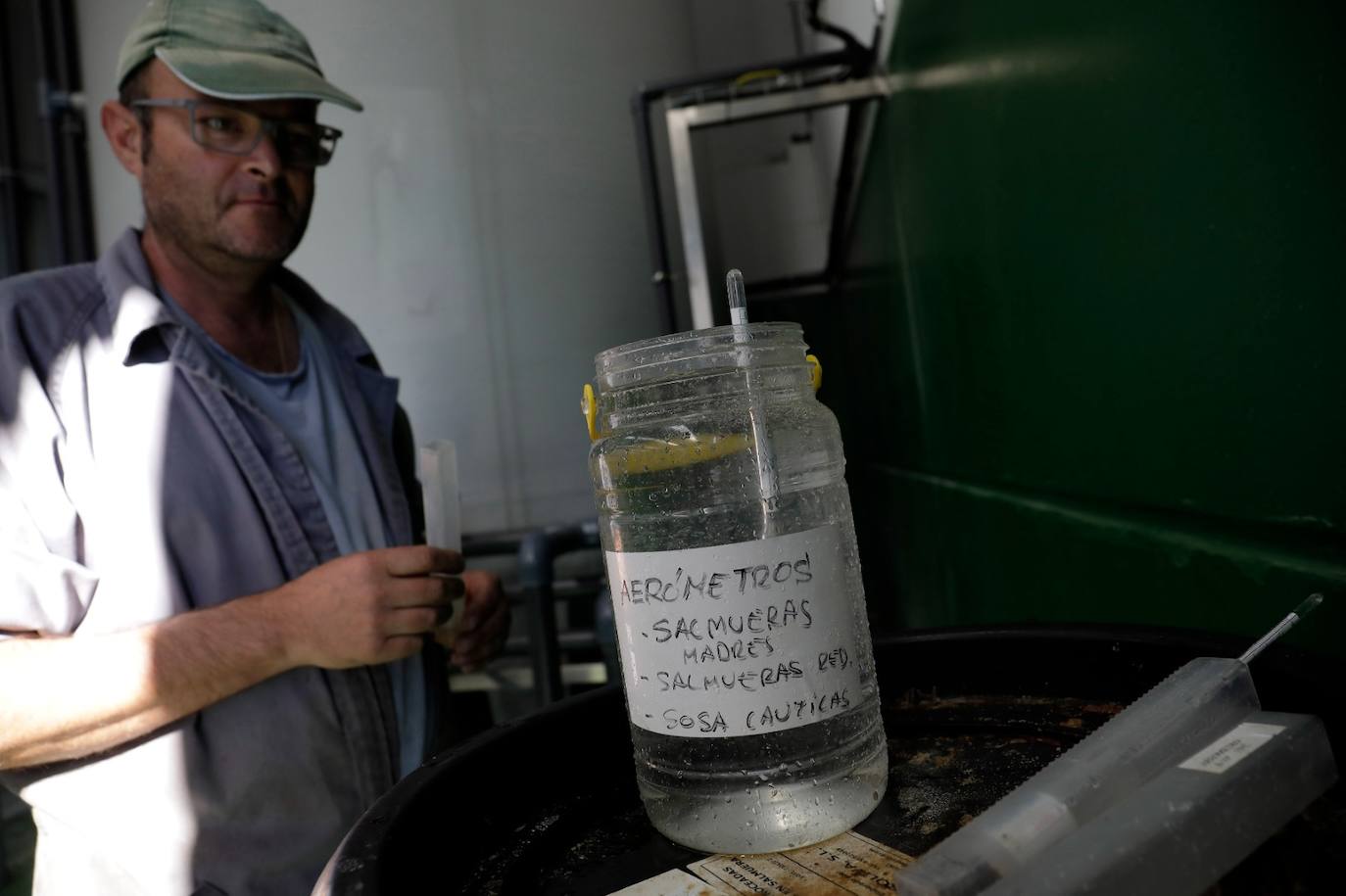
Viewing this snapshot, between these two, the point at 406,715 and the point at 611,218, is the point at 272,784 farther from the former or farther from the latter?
the point at 611,218

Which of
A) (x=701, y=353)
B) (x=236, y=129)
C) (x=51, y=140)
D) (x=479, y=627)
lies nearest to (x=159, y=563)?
(x=479, y=627)

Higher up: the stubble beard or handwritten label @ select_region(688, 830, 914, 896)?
the stubble beard

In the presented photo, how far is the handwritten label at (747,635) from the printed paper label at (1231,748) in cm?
16

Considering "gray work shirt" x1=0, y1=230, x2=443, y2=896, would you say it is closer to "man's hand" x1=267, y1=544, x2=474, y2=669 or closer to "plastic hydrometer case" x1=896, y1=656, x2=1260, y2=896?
"man's hand" x1=267, y1=544, x2=474, y2=669

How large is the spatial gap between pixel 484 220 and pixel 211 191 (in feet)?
3.48

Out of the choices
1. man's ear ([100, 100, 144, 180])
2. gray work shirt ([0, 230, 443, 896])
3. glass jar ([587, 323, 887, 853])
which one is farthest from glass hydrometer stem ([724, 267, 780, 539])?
man's ear ([100, 100, 144, 180])

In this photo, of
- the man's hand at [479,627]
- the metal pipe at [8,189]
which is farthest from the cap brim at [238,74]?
the metal pipe at [8,189]

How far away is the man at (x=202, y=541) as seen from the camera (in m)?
0.89

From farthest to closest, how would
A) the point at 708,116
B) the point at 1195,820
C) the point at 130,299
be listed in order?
1. the point at 708,116
2. the point at 130,299
3. the point at 1195,820

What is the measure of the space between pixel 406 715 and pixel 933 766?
2.72 ft

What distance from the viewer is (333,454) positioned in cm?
121

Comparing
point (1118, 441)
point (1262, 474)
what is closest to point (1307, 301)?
point (1262, 474)

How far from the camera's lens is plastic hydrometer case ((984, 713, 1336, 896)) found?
0.89 ft

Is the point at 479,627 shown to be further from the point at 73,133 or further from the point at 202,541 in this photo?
the point at 73,133
